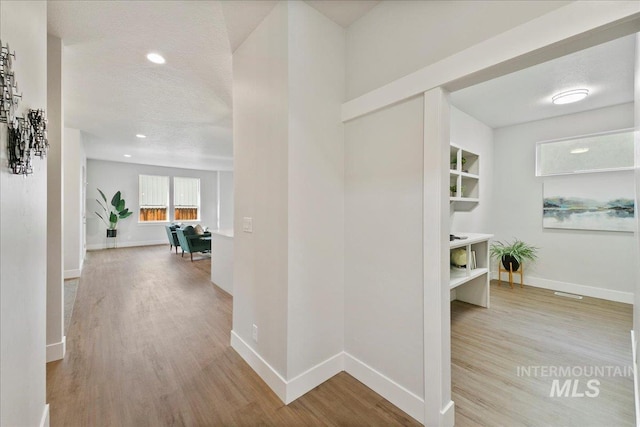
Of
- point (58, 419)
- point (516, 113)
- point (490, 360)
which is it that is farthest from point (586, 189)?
point (58, 419)

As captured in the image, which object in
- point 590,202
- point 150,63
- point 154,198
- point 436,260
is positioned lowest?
point 436,260

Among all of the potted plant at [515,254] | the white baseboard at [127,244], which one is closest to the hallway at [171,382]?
the potted plant at [515,254]

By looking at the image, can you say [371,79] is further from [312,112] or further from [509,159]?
[509,159]

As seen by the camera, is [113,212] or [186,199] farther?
[186,199]

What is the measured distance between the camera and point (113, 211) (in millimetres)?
8102

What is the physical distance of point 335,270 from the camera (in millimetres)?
2049

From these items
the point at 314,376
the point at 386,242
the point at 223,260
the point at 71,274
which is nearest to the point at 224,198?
the point at 71,274

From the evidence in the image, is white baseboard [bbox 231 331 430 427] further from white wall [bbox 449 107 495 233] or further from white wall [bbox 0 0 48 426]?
white wall [bbox 449 107 495 233]

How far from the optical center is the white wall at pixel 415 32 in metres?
1.28

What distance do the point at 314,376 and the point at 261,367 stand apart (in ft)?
1.38

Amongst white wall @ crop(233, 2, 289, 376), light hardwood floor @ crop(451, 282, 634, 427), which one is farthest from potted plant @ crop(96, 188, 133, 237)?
light hardwood floor @ crop(451, 282, 634, 427)

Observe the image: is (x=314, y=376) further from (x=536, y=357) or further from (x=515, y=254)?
(x=515, y=254)

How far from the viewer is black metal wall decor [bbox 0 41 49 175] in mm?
847

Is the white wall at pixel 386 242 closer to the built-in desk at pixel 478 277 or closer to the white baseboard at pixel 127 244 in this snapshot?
the built-in desk at pixel 478 277
